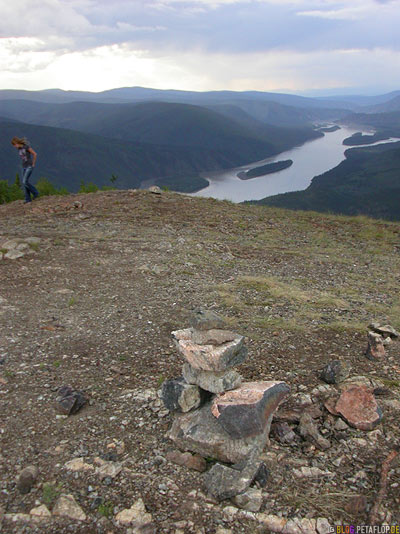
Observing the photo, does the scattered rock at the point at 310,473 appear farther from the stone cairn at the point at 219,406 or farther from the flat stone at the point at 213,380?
the flat stone at the point at 213,380

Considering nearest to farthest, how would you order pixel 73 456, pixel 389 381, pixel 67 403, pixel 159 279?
1. pixel 73 456
2. pixel 67 403
3. pixel 389 381
4. pixel 159 279

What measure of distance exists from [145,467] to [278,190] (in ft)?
337

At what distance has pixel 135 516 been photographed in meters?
4.02

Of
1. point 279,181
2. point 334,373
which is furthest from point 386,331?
point 279,181

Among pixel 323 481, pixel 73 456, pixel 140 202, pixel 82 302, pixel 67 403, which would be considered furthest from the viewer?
pixel 140 202

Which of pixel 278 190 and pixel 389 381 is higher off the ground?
pixel 389 381

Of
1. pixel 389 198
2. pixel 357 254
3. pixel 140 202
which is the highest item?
pixel 140 202

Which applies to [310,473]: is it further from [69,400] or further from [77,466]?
[69,400]

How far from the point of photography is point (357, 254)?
49.4 ft

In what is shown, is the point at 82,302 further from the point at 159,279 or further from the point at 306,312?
the point at 306,312

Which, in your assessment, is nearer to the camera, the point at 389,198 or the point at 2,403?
the point at 2,403

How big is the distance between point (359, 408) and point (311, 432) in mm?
812

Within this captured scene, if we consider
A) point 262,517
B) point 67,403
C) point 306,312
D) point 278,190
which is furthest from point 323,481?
point 278,190

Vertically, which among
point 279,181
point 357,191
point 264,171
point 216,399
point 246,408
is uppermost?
point 246,408
